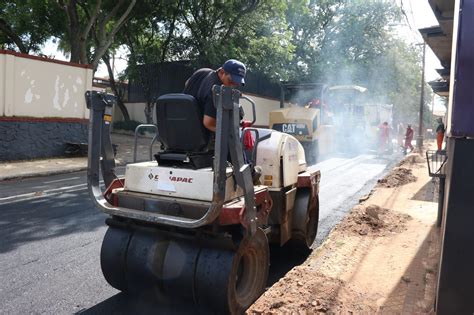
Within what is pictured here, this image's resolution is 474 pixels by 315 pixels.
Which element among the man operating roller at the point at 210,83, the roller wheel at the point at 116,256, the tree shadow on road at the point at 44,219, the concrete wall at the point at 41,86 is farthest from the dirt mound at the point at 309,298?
the concrete wall at the point at 41,86

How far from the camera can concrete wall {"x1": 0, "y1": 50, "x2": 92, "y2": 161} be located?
41.7 feet

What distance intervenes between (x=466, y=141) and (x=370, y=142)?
2352 cm

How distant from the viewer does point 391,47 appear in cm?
3441

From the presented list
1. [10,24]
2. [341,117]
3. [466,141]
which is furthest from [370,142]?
[466,141]

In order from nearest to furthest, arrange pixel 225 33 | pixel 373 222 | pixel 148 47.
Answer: pixel 373 222, pixel 225 33, pixel 148 47

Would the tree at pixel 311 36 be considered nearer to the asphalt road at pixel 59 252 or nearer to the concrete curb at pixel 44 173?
the concrete curb at pixel 44 173

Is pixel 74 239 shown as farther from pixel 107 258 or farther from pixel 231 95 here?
pixel 231 95

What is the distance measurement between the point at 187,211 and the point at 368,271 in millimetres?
2323

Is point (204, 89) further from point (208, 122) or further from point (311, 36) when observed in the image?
point (311, 36)

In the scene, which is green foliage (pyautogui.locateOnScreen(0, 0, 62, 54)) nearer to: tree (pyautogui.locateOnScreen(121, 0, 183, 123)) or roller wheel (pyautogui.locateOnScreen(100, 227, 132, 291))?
tree (pyautogui.locateOnScreen(121, 0, 183, 123))

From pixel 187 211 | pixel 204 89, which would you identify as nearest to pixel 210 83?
pixel 204 89

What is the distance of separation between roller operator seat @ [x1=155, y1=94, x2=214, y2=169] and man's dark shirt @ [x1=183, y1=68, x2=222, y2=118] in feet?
0.31

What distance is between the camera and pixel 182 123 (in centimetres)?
368

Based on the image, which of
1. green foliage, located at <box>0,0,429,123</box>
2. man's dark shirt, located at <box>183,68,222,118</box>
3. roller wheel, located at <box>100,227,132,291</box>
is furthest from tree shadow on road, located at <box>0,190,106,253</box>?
green foliage, located at <box>0,0,429,123</box>
